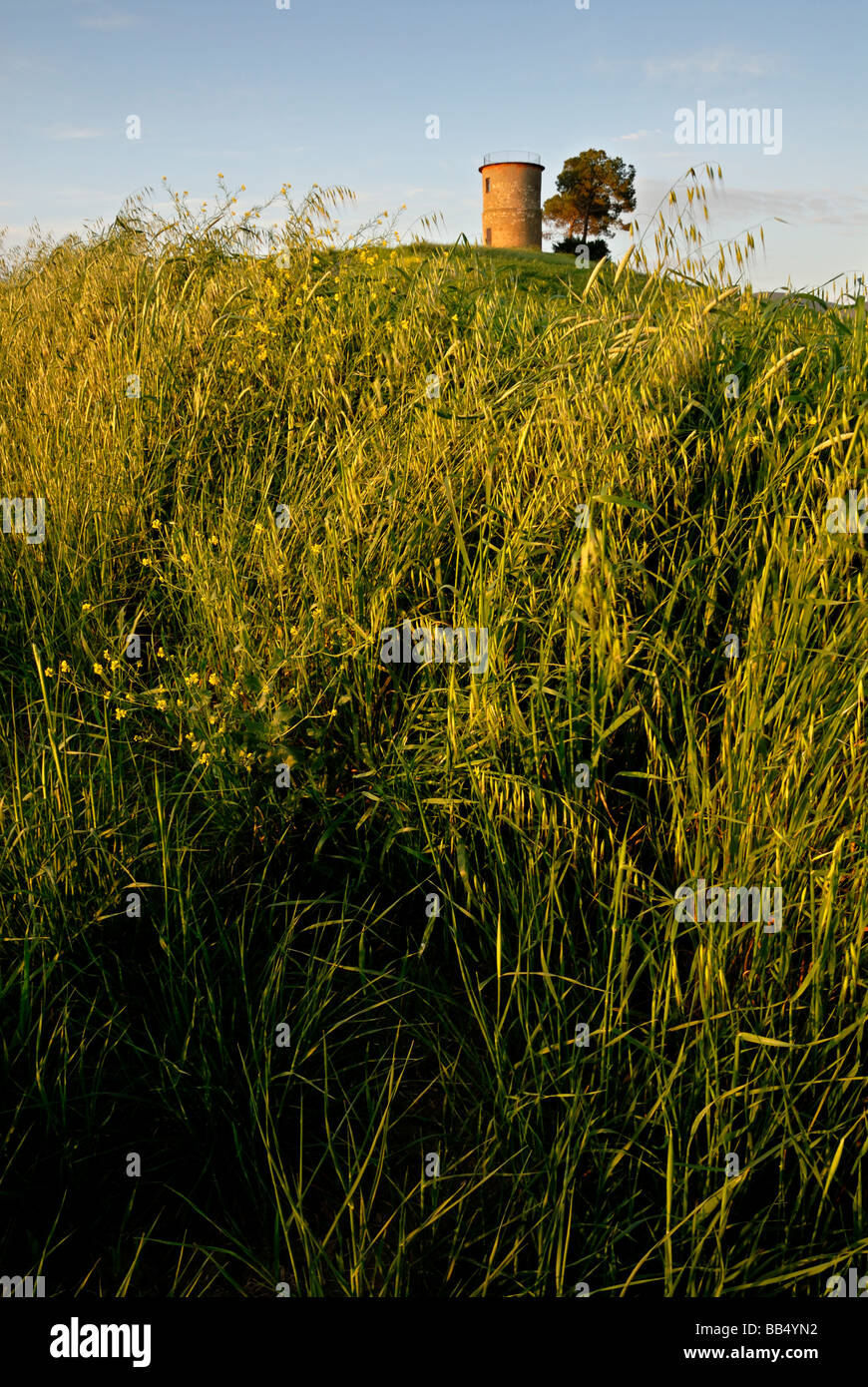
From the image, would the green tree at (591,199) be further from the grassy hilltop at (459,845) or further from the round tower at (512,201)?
the grassy hilltop at (459,845)

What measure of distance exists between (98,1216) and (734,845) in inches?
47.8

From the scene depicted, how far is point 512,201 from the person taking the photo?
112ft

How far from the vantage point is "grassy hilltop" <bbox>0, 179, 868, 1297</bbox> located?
131 cm

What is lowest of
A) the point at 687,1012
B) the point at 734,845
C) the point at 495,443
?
the point at 687,1012

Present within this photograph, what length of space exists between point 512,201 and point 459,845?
38409 mm

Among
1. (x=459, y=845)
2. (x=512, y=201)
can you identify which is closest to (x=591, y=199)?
(x=512, y=201)

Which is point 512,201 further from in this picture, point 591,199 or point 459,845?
point 459,845

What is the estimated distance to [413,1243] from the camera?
1.32 metres

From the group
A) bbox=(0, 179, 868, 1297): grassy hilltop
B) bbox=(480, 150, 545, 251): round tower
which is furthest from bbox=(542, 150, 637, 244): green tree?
bbox=(0, 179, 868, 1297): grassy hilltop

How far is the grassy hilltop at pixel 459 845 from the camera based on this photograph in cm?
131

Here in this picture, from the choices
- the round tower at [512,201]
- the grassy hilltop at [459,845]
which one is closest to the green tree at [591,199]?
the round tower at [512,201]
